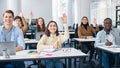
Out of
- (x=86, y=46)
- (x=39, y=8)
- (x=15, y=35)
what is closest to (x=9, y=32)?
(x=15, y=35)

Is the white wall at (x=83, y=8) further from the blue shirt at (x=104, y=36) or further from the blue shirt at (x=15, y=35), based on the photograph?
the blue shirt at (x=15, y=35)

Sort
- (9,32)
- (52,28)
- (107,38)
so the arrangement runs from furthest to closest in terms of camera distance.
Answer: (107,38), (52,28), (9,32)

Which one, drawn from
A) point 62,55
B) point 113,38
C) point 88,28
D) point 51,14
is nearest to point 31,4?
point 51,14

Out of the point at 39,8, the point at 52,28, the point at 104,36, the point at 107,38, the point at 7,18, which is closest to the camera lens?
the point at 7,18

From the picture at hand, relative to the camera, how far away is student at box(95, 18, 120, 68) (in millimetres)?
4460

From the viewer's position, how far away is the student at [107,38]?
14.6ft

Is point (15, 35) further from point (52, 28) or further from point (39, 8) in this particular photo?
point (39, 8)

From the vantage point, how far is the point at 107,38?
471 cm

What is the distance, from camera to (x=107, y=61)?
14.6 ft

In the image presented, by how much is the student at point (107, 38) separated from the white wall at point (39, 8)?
8.32 meters

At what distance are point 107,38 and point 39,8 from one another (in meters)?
8.70

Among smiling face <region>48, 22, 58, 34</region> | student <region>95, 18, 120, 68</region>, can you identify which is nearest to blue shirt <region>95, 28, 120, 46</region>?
student <region>95, 18, 120, 68</region>

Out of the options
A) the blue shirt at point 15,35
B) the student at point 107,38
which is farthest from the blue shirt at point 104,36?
the blue shirt at point 15,35

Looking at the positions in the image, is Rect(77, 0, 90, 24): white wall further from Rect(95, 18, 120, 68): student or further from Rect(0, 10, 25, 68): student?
Rect(0, 10, 25, 68): student
